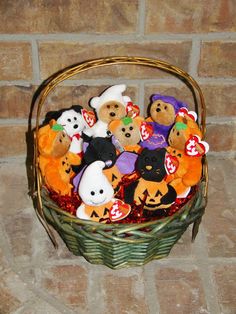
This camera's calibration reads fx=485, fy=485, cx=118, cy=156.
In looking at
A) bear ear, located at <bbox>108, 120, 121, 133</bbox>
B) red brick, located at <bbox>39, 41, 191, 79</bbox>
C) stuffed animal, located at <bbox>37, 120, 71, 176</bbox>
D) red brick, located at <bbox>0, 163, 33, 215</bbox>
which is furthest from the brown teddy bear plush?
red brick, located at <bbox>0, 163, 33, 215</bbox>

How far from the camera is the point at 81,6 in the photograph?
46.8 inches

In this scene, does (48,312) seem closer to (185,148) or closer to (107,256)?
(107,256)

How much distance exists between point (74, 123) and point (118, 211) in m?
0.25

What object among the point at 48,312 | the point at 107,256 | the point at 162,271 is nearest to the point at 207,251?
the point at 162,271

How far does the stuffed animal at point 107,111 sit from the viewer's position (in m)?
1.14

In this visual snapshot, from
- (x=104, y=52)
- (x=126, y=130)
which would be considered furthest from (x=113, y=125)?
(x=104, y=52)

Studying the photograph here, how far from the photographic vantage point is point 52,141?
3.52 ft

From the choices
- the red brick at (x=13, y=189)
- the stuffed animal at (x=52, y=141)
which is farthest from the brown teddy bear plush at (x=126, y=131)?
the red brick at (x=13, y=189)

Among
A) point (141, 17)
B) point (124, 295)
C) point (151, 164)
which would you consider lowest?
point (124, 295)

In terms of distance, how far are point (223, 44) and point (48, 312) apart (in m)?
0.79

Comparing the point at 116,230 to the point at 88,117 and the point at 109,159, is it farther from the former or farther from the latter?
the point at 88,117

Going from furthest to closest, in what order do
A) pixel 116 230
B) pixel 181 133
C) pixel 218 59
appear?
pixel 218 59
pixel 181 133
pixel 116 230

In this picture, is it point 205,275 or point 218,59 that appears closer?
point 205,275

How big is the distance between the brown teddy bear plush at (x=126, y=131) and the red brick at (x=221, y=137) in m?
0.38
